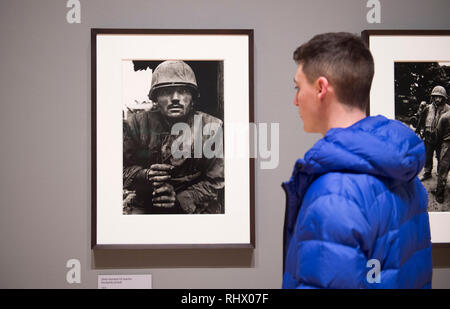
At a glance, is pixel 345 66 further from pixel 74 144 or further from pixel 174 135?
pixel 74 144

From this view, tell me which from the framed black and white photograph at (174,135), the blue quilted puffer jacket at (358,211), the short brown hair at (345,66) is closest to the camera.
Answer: the blue quilted puffer jacket at (358,211)

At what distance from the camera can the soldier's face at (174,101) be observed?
1.40m

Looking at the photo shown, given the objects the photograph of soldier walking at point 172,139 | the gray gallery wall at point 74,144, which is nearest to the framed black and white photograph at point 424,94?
the gray gallery wall at point 74,144

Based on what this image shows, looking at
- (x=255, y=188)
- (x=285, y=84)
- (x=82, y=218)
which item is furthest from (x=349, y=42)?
(x=82, y=218)

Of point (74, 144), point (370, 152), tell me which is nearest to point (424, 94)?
point (370, 152)

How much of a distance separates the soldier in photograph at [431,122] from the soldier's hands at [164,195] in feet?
3.07

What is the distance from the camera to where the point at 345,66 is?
33.6 inches

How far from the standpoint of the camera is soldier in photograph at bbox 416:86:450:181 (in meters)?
1.43

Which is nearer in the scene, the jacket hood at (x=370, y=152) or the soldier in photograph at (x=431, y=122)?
the jacket hood at (x=370, y=152)

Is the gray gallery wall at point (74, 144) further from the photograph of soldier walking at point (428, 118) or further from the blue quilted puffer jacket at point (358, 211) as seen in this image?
the blue quilted puffer jacket at point (358, 211)

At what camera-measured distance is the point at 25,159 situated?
141 cm

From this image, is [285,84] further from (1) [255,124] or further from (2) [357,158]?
(2) [357,158]

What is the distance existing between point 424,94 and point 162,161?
101cm

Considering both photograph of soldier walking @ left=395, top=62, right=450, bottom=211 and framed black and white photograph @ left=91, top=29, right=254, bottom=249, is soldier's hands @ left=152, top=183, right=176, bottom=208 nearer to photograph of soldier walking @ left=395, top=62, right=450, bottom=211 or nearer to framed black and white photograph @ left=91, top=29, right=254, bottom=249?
framed black and white photograph @ left=91, top=29, right=254, bottom=249
